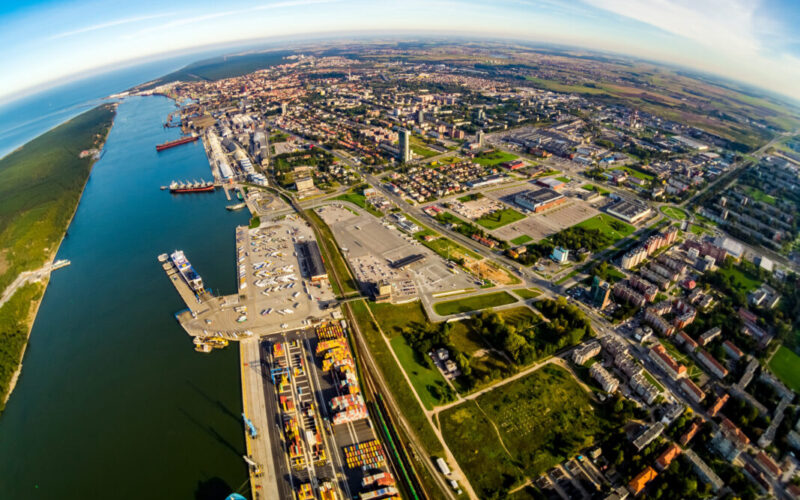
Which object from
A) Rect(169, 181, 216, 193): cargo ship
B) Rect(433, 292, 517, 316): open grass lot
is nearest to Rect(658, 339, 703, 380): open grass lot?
Rect(433, 292, 517, 316): open grass lot

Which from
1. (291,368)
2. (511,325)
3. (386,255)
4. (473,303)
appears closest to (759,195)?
(511,325)

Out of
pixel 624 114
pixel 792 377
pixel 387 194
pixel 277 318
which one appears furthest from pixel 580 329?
pixel 624 114

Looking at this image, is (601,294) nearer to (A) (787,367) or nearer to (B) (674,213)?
(A) (787,367)

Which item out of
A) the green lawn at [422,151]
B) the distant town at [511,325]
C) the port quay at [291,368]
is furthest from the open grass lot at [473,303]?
the green lawn at [422,151]

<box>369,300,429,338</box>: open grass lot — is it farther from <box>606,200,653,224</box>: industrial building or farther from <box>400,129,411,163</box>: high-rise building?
<box>400,129,411,163</box>: high-rise building

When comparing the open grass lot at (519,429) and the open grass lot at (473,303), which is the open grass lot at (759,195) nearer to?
the open grass lot at (473,303)

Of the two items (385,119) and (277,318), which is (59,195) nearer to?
(277,318)

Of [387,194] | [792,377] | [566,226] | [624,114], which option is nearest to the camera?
[792,377]
